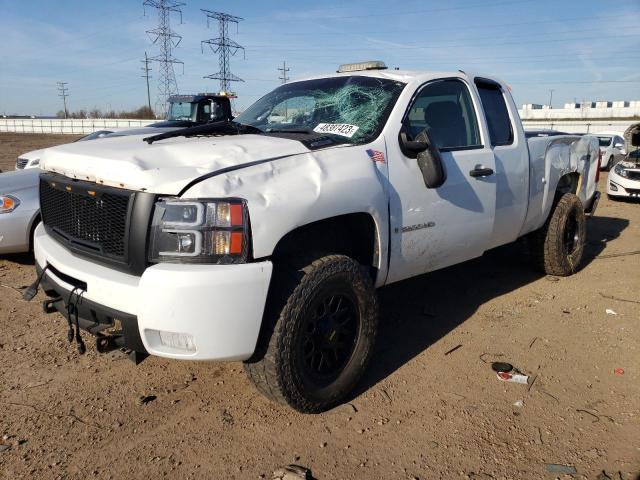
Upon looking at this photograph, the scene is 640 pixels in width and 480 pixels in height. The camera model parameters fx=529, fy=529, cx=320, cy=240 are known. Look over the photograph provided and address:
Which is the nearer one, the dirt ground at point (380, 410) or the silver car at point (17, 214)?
the dirt ground at point (380, 410)

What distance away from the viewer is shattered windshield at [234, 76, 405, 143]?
11.3 feet

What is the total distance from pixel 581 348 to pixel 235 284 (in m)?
2.82

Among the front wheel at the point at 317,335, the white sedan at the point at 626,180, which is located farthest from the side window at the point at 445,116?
the white sedan at the point at 626,180

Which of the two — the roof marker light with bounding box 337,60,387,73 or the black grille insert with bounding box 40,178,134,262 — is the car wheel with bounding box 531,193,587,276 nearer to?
the roof marker light with bounding box 337,60,387,73

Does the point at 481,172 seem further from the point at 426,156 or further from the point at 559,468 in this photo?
the point at 559,468

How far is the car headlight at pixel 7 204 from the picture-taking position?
5.32 m

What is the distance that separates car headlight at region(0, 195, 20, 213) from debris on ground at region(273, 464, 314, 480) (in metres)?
4.29

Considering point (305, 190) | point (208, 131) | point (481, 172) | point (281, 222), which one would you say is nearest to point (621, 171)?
point (481, 172)

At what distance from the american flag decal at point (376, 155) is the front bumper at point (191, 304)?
104cm

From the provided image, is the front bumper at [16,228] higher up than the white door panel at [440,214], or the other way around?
the white door panel at [440,214]

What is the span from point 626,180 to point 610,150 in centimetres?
899

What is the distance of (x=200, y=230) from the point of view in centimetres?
244

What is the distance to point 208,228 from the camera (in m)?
2.44

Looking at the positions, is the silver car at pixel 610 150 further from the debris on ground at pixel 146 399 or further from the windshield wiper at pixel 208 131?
the debris on ground at pixel 146 399
